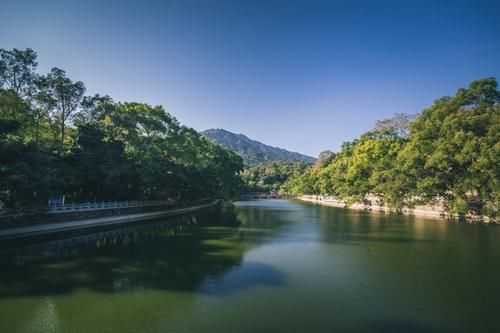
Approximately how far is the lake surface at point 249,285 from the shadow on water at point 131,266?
0.05 metres

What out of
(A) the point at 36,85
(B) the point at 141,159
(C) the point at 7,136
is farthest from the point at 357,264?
(A) the point at 36,85

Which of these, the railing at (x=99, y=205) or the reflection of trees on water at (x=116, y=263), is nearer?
the reflection of trees on water at (x=116, y=263)

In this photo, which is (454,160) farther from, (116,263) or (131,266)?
(116,263)

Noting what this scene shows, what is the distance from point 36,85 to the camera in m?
23.6

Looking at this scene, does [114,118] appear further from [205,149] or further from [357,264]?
[357,264]

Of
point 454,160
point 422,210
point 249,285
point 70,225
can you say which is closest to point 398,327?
point 249,285

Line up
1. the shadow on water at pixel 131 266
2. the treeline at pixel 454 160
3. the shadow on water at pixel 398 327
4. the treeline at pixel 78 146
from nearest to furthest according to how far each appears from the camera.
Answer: the shadow on water at pixel 398 327 → the shadow on water at pixel 131 266 → the treeline at pixel 78 146 → the treeline at pixel 454 160

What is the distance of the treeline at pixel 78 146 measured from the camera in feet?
51.9

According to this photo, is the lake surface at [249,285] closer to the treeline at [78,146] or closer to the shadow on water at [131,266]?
the shadow on water at [131,266]

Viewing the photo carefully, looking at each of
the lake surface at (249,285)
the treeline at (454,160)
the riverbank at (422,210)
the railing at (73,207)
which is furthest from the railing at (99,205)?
the riverbank at (422,210)

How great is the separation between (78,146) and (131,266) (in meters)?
15.1

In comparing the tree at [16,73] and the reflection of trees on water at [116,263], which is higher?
the tree at [16,73]

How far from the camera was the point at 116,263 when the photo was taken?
1277 cm

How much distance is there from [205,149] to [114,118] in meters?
20.4
